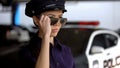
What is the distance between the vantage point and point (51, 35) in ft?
6.83

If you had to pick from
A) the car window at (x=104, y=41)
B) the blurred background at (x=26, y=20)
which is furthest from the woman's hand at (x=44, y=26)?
the car window at (x=104, y=41)

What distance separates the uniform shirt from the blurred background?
200 centimetres

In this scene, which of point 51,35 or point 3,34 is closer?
point 51,35

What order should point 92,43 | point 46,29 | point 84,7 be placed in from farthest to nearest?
point 84,7
point 92,43
point 46,29

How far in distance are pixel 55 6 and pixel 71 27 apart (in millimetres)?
4005

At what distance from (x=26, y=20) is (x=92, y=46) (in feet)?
6.79

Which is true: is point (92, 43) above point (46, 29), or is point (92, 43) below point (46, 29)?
below

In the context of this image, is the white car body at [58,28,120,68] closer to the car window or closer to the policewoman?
the car window

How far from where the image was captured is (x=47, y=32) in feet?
6.61

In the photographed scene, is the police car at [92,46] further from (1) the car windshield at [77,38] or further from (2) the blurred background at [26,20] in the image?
(2) the blurred background at [26,20]

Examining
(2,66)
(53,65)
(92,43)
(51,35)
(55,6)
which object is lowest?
(2,66)

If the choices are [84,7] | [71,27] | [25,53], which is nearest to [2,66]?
[71,27]

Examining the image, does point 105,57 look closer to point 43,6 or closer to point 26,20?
point 26,20

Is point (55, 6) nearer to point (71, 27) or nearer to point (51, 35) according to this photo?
point (51, 35)
